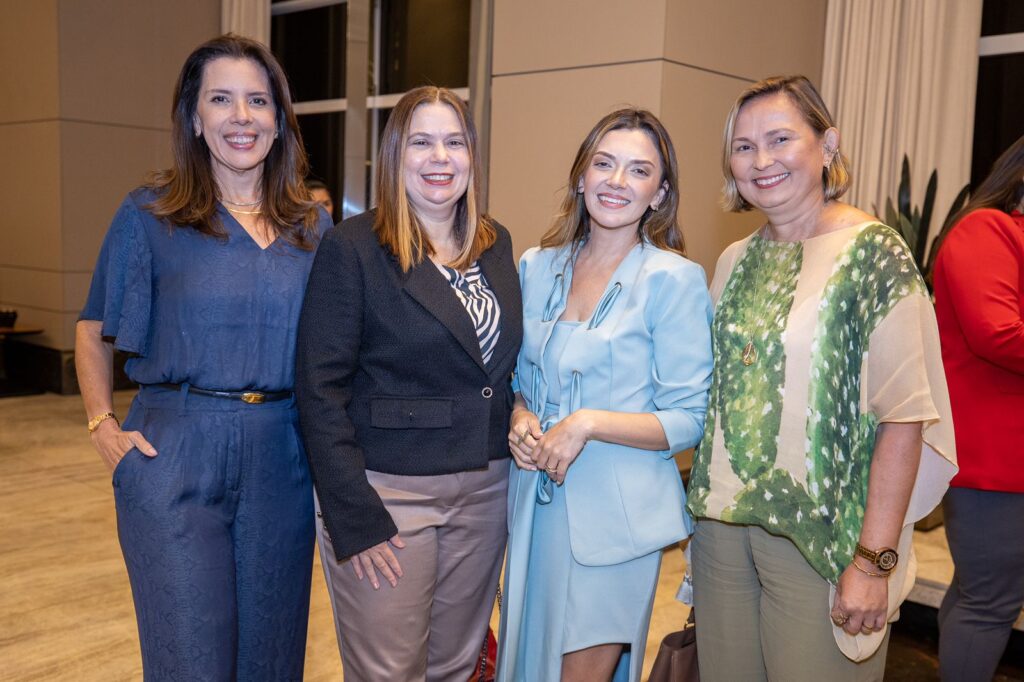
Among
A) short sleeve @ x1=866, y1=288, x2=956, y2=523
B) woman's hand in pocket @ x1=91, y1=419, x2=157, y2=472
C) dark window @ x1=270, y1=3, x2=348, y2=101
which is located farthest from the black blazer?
dark window @ x1=270, y1=3, x2=348, y2=101

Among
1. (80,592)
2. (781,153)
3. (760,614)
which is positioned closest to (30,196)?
(80,592)

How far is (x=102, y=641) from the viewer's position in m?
3.40

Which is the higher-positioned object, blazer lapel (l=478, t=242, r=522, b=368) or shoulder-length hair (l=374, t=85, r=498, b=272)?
shoulder-length hair (l=374, t=85, r=498, b=272)

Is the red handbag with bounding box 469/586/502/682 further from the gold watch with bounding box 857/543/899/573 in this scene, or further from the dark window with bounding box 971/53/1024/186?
the dark window with bounding box 971/53/1024/186

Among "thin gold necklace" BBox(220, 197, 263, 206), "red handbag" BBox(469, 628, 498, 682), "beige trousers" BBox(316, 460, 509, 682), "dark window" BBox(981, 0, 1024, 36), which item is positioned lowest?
"red handbag" BBox(469, 628, 498, 682)

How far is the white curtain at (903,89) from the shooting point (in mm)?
5301

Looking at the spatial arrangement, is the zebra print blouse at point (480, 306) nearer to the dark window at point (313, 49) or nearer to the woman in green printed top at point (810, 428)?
the woman in green printed top at point (810, 428)

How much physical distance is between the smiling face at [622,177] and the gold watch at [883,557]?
2.84 feet

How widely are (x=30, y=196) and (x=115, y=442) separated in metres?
7.58

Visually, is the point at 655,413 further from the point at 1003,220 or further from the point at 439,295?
the point at 1003,220

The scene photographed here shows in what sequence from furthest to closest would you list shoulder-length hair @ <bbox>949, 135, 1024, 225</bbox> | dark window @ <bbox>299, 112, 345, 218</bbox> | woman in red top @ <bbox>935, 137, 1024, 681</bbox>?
1. dark window @ <bbox>299, 112, 345, 218</bbox>
2. shoulder-length hair @ <bbox>949, 135, 1024, 225</bbox>
3. woman in red top @ <bbox>935, 137, 1024, 681</bbox>

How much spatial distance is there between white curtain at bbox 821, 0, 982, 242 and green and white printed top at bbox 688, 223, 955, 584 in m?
3.91

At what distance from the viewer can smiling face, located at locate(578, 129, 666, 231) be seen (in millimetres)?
2059

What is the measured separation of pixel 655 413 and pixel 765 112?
680 mm
